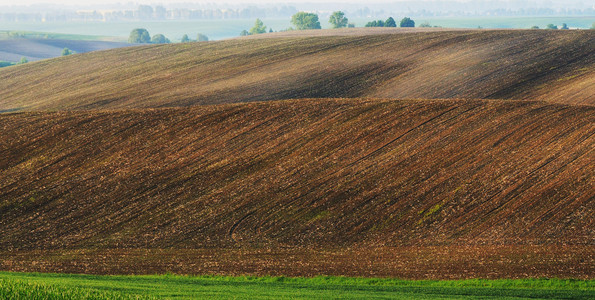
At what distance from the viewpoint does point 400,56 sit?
184ft

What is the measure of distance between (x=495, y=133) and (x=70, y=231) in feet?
58.3

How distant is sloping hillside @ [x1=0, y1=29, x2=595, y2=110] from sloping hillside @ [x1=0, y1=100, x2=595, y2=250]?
12994 mm

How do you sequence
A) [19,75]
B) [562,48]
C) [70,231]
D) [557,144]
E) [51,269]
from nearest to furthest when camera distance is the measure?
[51,269]
[70,231]
[557,144]
[562,48]
[19,75]

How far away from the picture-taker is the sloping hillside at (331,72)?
153 feet

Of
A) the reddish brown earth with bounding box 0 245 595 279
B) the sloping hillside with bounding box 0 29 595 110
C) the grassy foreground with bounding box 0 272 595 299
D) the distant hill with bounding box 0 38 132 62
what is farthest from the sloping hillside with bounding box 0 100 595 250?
the distant hill with bounding box 0 38 132 62

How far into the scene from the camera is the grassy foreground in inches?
641

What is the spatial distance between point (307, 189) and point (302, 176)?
46.6 inches

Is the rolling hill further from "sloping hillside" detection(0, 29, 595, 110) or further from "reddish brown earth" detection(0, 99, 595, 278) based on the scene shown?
"sloping hillside" detection(0, 29, 595, 110)

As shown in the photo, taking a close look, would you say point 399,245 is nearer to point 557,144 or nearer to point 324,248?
point 324,248

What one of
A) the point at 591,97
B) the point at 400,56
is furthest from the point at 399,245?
the point at 400,56

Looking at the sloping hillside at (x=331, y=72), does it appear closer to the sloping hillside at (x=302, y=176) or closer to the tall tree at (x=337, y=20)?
the sloping hillside at (x=302, y=176)

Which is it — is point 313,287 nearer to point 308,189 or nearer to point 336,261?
point 336,261

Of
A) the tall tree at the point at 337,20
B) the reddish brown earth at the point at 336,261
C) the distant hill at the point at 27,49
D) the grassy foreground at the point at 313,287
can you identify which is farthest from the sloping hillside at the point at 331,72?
the tall tree at the point at 337,20

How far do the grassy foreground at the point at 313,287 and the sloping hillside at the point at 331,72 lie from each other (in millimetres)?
24768
